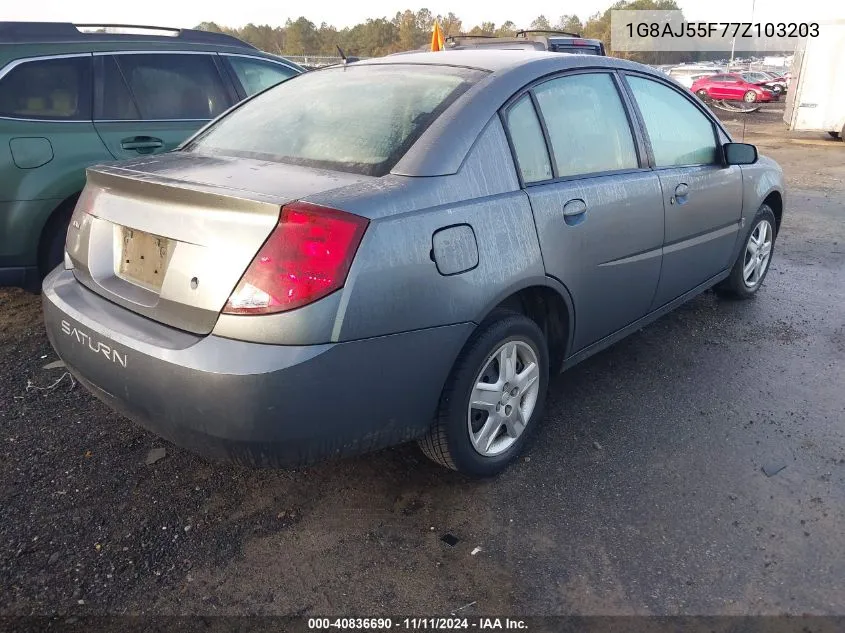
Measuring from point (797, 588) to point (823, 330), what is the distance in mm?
2686

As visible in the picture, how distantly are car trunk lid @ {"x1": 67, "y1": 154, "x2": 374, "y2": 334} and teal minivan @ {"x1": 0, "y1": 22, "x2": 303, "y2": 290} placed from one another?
4.91 ft

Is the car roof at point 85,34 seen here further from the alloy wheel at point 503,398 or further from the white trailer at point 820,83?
the white trailer at point 820,83

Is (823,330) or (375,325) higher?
(375,325)

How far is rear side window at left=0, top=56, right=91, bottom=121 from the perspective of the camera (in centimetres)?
392

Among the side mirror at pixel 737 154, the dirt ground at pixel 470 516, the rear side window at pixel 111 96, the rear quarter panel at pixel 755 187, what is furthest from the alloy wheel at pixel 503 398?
the rear side window at pixel 111 96

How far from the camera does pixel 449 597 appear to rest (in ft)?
6.97

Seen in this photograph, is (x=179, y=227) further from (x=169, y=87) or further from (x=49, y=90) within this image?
(x=169, y=87)

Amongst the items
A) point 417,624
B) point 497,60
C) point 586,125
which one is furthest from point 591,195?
point 417,624

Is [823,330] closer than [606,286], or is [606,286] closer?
[606,286]

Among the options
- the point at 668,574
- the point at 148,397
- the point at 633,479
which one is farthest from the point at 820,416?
the point at 148,397

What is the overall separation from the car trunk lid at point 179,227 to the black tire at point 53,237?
5.05 ft

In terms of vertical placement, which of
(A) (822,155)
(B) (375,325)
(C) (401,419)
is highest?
(B) (375,325)

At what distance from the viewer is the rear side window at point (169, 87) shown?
445 centimetres

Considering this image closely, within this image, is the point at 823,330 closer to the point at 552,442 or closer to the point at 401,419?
the point at 552,442
